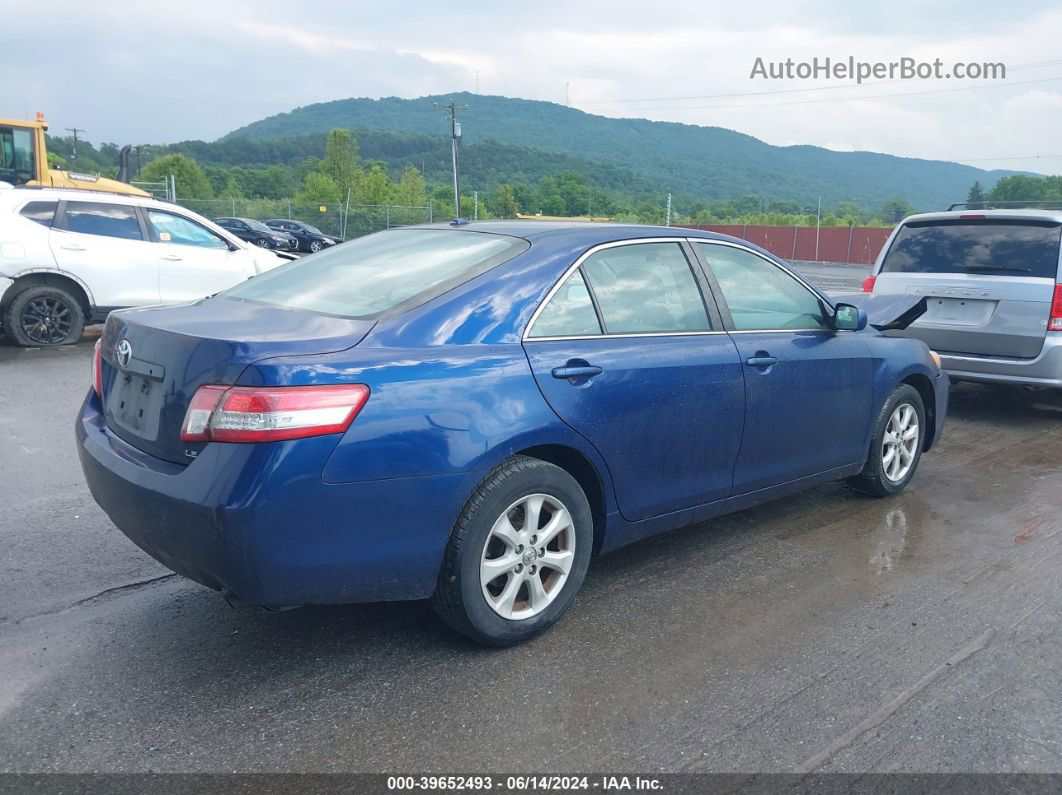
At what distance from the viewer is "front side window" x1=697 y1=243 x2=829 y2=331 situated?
14.3 ft

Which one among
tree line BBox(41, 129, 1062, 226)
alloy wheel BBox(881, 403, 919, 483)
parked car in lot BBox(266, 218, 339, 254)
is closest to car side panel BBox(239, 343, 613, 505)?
→ alloy wheel BBox(881, 403, 919, 483)

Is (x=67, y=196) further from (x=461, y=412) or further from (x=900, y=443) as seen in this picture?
(x=900, y=443)

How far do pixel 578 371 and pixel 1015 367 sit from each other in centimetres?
517

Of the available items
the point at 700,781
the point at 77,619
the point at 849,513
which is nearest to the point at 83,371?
the point at 77,619

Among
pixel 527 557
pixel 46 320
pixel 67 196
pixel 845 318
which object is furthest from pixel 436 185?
pixel 527 557

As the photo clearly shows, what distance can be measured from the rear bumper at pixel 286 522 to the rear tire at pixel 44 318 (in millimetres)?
7707

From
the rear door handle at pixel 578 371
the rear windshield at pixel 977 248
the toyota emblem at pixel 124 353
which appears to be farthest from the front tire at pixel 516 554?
the rear windshield at pixel 977 248

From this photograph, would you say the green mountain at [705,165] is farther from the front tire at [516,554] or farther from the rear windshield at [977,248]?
the front tire at [516,554]

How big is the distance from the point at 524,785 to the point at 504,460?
1.09 m

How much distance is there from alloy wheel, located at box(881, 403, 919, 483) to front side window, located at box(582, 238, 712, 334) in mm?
1741

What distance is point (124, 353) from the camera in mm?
3412

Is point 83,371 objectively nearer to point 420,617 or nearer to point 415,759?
point 420,617

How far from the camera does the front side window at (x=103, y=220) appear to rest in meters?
10.1

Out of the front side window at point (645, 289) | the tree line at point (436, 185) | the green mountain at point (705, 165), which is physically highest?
the green mountain at point (705, 165)
